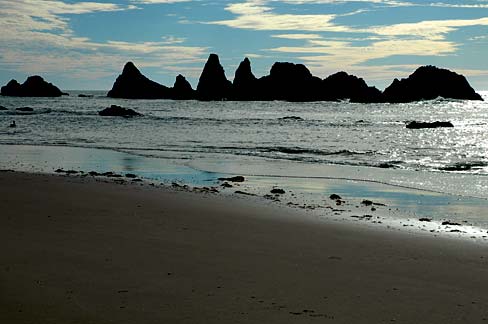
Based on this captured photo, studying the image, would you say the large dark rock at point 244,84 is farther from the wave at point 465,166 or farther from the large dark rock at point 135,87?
the wave at point 465,166

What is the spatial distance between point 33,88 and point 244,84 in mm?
63082

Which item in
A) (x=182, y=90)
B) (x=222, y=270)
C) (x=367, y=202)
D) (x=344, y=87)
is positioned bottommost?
(x=367, y=202)

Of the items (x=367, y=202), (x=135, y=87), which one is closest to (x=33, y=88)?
(x=135, y=87)

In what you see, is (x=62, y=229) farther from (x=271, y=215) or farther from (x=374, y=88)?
(x=374, y=88)

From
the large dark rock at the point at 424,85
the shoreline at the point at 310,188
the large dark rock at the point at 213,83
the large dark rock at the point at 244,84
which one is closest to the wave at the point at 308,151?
the shoreline at the point at 310,188

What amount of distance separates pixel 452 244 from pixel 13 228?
22.0 feet

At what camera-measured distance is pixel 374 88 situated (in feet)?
541

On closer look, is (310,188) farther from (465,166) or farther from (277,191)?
(465,166)

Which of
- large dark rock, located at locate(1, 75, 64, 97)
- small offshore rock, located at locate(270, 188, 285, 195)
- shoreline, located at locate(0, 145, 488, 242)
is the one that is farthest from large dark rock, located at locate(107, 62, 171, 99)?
small offshore rock, located at locate(270, 188, 285, 195)

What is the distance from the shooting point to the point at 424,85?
152500mm

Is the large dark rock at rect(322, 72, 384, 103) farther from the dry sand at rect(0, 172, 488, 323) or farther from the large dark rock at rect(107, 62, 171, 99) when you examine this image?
the dry sand at rect(0, 172, 488, 323)

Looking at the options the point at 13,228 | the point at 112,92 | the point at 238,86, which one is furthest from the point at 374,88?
the point at 13,228

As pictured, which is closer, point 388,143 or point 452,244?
point 452,244

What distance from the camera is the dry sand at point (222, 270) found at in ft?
17.5
